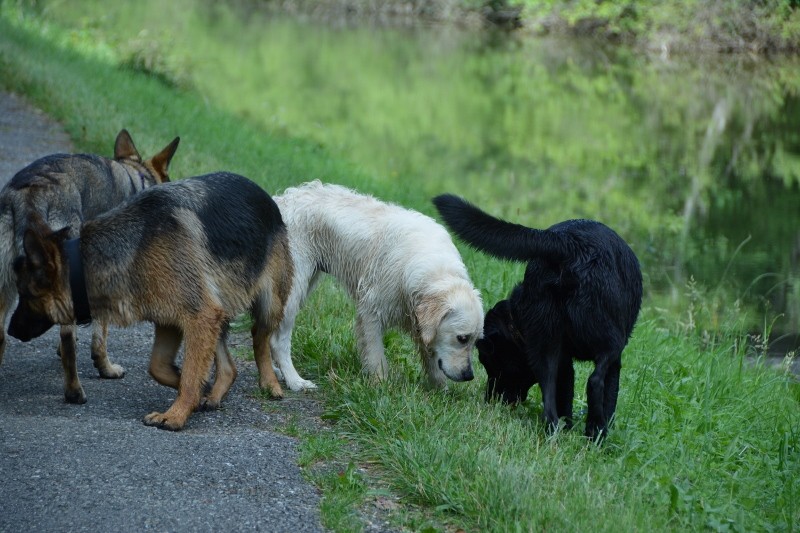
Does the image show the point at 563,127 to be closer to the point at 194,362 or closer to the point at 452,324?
the point at 452,324

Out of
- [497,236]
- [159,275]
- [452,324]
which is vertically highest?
[497,236]

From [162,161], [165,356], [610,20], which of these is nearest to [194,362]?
[165,356]

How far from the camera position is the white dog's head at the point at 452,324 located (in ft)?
19.6

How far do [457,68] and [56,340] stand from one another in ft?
79.2

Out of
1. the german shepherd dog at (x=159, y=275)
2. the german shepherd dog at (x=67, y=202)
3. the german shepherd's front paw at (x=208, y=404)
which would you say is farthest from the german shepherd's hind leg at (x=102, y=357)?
the german shepherd's front paw at (x=208, y=404)

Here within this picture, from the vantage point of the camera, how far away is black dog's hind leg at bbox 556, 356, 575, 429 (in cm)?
601

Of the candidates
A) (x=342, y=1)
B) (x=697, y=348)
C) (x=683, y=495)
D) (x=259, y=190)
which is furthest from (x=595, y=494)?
(x=342, y=1)

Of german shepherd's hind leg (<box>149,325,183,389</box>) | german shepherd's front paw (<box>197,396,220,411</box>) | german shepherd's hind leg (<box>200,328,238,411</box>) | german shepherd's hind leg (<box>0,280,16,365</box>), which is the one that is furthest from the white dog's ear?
german shepherd's hind leg (<box>0,280,16,365</box>)

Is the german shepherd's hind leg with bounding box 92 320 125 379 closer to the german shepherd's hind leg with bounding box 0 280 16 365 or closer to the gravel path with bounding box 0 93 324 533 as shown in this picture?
the gravel path with bounding box 0 93 324 533

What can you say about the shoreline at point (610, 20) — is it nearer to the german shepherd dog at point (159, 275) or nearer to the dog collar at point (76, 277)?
the german shepherd dog at point (159, 275)

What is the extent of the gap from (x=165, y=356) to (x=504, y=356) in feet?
6.92

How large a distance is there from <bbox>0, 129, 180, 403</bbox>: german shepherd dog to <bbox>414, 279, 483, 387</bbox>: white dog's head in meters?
1.91

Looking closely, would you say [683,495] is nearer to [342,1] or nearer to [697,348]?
[697,348]

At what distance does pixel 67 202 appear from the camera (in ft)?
20.3
